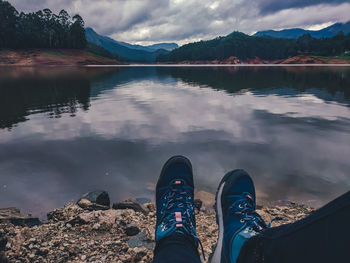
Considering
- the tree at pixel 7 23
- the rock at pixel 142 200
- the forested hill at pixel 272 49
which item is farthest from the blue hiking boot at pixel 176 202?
the forested hill at pixel 272 49

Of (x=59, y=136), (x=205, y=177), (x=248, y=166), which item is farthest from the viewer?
(x=59, y=136)

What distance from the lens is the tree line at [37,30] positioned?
92.7 meters

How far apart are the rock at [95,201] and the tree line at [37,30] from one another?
115094mm

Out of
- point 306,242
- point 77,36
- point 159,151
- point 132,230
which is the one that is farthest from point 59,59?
point 306,242

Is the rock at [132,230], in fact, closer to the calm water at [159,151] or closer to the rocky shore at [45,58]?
the calm water at [159,151]

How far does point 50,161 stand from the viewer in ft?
22.1

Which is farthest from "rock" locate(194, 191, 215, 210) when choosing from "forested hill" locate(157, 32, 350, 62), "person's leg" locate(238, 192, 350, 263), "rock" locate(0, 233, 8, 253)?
"forested hill" locate(157, 32, 350, 62)

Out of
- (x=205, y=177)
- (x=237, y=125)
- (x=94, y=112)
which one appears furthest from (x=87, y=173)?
(x=94, y=112)

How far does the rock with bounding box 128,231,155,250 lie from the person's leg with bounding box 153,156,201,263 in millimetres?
395

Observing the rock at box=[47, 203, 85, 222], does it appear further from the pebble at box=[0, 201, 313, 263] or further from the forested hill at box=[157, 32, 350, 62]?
the forested hill at box=[157, 32, 350, 62]

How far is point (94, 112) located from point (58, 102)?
5372 mm

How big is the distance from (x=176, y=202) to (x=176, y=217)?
0.42 metres

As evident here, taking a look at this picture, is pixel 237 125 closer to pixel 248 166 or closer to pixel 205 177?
pixel 248 166

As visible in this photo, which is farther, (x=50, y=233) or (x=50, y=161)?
(x=50, y=161)
